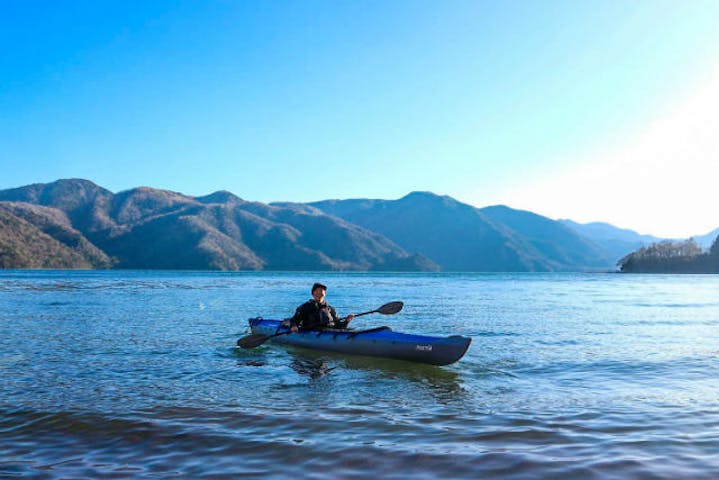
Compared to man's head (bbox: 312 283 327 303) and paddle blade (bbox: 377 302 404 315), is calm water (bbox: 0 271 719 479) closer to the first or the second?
man's head (bbox: 312 283 327 303)

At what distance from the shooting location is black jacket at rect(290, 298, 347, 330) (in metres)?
15.1

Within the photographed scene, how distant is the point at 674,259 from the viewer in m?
170

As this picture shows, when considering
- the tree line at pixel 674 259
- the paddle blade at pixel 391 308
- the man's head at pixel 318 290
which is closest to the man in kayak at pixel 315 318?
the man's head at pixel 318 290

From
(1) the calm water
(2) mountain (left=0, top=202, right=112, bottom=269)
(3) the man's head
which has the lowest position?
(1) the calm water

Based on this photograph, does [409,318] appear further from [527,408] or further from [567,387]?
[527,408]

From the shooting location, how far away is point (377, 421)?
788 centimetres

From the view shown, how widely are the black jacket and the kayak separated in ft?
0.69

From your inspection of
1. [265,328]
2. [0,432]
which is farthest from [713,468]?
[265,328]

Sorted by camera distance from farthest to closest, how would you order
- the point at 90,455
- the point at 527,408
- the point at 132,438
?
the point at 527,408
the point at 132,438
the point at 90,455

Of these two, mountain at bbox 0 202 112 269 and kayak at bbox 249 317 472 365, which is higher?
mountain at bbox 0 202 112 269

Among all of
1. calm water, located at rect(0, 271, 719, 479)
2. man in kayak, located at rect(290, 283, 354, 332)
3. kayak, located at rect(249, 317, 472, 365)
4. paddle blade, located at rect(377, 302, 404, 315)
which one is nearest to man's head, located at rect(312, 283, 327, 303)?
man in kayak, located at rect(290, 283, 354, 332)

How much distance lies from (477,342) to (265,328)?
697cm

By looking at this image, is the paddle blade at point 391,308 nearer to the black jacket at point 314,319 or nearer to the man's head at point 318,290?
A: the black jacket at point 314,319

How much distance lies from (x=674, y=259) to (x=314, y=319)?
18580cm
